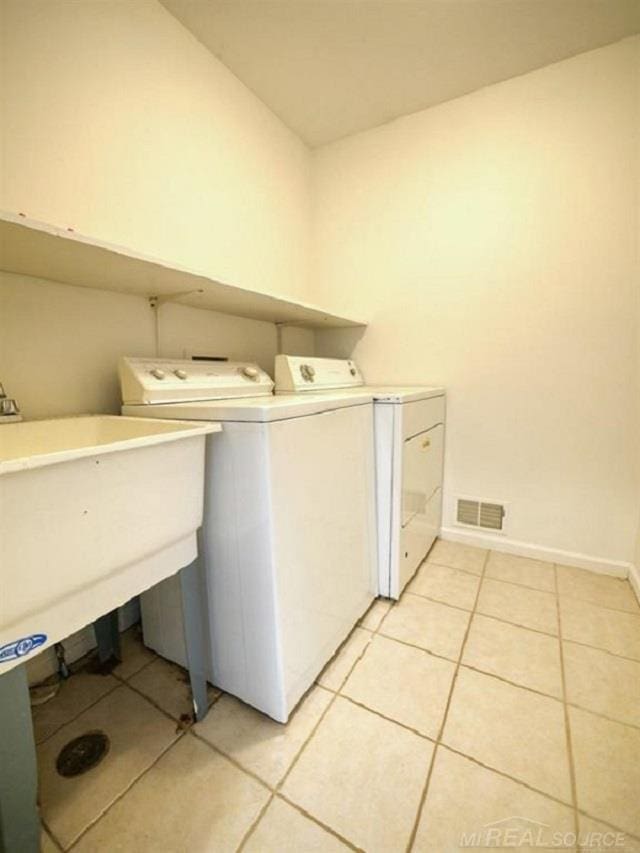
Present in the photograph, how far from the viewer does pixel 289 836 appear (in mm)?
729

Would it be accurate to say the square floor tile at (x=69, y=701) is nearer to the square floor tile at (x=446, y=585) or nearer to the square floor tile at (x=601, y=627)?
the square floor tile at (x=446, y=585)

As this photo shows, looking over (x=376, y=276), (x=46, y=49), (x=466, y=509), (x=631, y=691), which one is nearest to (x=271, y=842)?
(x=631, y=691)

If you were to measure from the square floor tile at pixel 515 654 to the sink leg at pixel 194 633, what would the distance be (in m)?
0.86

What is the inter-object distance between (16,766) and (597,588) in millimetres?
2033

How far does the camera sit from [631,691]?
1.05 m

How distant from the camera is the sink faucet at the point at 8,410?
2.96 ft

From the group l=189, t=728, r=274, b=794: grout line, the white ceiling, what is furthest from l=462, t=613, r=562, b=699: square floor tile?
the white ceiling

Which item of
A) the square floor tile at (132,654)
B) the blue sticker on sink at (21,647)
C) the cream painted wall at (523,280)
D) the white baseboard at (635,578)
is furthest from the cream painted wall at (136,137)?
the white baseboard at (635,578)

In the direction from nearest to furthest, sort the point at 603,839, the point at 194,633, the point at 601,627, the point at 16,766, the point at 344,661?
the point at 16,766 → the point at 603,839 → the point at 194,633 → the point at 344,661 → the point at 601,627

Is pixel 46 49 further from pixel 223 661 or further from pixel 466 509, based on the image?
pixel 466 509

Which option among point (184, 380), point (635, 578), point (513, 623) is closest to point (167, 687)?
point (184, 380)

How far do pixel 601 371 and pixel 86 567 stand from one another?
2.06 m

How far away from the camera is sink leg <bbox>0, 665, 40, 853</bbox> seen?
0.53 m

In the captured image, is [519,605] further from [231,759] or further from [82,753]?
[82,753]
